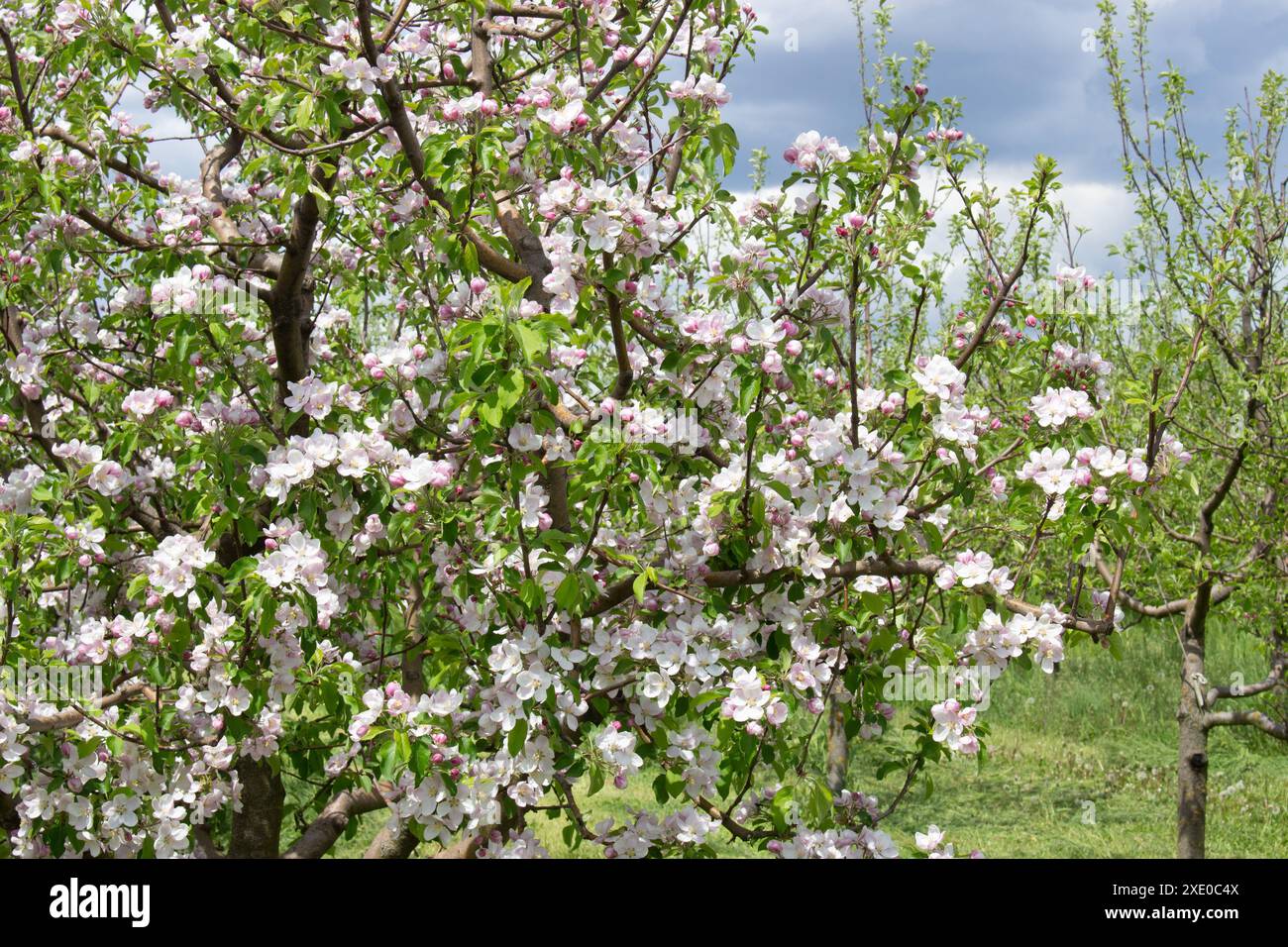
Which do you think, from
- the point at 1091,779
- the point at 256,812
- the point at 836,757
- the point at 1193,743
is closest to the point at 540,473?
the point at 256,812

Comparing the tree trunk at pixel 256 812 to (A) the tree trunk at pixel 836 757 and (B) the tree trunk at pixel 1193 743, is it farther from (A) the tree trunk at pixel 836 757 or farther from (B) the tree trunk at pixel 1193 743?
(B) the tree trunk at pixel 1193 743

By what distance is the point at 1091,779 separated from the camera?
341 inches

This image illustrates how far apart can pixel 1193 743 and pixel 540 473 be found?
4.31 metres

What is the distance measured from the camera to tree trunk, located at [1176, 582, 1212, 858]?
5602 mm

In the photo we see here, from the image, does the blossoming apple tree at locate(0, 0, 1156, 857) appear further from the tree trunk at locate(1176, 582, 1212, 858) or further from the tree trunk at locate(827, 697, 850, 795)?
the tree trunk at locate(1176, 582, 1212, 858)

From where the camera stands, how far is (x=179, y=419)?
125 inches

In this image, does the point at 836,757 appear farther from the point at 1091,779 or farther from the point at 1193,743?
the point at 1091,779

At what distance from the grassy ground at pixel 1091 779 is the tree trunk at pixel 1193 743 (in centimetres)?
135

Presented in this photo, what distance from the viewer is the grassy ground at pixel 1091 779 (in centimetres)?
725

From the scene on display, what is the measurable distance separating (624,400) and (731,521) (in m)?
0.46

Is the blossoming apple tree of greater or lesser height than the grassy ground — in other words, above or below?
above

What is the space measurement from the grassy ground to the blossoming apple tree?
296cm

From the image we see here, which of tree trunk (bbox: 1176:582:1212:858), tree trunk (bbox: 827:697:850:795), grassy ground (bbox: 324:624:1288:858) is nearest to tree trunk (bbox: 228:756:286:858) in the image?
grassy ground (bbox: 324:624:1288:858)
